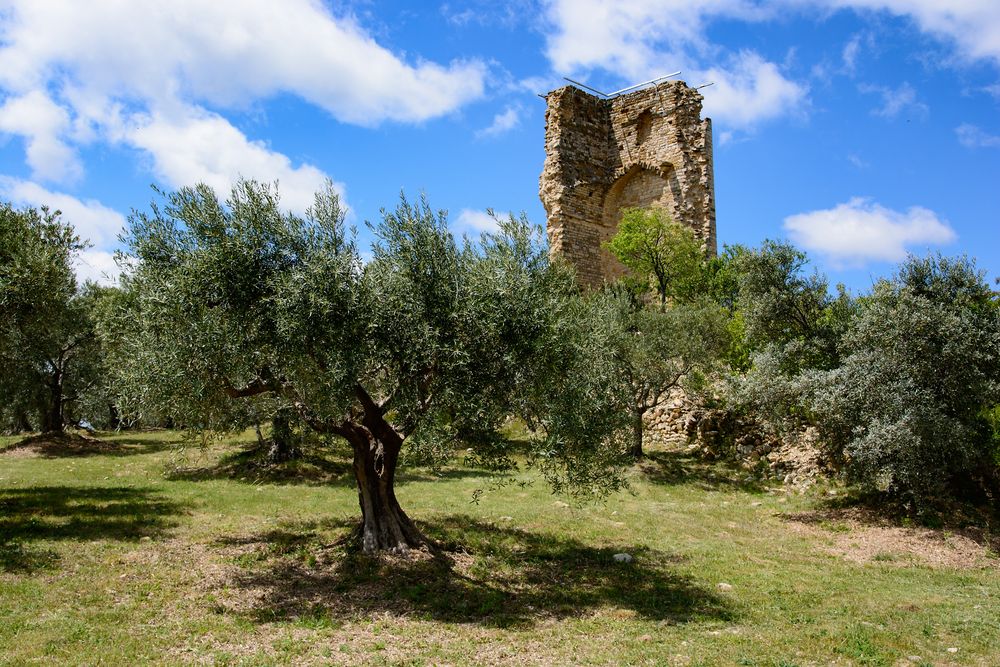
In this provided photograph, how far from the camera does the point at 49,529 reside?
13.4 metres

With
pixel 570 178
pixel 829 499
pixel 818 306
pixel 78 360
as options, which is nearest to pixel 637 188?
pixel 570 178

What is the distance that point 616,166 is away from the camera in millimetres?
35906

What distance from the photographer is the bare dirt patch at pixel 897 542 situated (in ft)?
44.6

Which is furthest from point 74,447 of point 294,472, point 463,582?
point 463,582

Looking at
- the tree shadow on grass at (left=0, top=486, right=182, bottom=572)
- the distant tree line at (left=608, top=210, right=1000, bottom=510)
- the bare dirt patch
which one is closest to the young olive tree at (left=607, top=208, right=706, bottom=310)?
the distant tree line at (left=608, top=210, right=1000, bottom=510)

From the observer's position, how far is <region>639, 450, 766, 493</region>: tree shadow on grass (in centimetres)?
2089

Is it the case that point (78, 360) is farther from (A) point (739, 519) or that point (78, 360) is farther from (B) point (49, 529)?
(A) point (739, 519)

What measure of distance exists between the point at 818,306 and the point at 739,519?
6.20 meters

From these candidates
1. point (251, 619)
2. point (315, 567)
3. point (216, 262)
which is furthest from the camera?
point (315, 567)

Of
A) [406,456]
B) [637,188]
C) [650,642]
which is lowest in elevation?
[650,642]

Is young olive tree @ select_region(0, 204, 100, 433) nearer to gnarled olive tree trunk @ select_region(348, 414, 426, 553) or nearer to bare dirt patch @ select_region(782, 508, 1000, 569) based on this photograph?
gnarled olive tree trunk @ select_region(348, 414, 426, 553)

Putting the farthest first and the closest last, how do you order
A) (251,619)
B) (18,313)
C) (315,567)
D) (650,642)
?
(18,313), (315,567), (251,619), (650,642)

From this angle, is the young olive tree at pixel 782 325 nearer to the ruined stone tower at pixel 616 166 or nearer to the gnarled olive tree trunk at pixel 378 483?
the gnarled olive tree trunk at pixel 378 483

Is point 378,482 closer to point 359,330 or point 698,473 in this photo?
point 359,330
